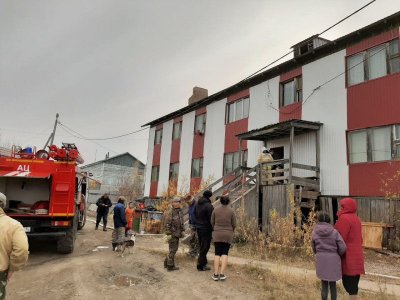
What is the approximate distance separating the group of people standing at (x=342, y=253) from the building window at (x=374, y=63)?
10011mm

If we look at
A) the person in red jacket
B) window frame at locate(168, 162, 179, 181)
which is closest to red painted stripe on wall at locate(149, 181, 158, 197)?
window frame at locate(168, 162, 179, 181)

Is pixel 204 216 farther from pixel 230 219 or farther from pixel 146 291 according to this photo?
pixel 146 291

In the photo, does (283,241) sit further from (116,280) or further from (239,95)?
(239,95)

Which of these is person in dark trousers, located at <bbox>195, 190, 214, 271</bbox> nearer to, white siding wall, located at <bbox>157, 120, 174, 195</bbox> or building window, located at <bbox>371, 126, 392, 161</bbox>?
building window, located at <bbox>371, 126, 392, 161</bbox>

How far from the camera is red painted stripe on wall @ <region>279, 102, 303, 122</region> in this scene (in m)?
18.1

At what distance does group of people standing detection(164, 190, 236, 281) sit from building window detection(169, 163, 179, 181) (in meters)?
19.0

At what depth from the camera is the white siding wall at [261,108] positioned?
64.7ft

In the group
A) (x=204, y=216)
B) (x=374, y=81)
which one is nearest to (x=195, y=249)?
(x=204, y=216)

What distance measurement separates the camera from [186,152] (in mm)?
27516

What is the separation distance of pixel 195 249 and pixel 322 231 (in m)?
4.99

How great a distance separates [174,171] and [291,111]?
12.7m

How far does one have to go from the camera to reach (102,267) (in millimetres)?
9617

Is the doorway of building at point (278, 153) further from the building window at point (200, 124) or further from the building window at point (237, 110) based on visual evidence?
the building window at point (200, 124)

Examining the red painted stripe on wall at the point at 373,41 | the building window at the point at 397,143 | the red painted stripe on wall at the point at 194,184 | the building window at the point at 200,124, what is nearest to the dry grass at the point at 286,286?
the building window at the point at 397,143
